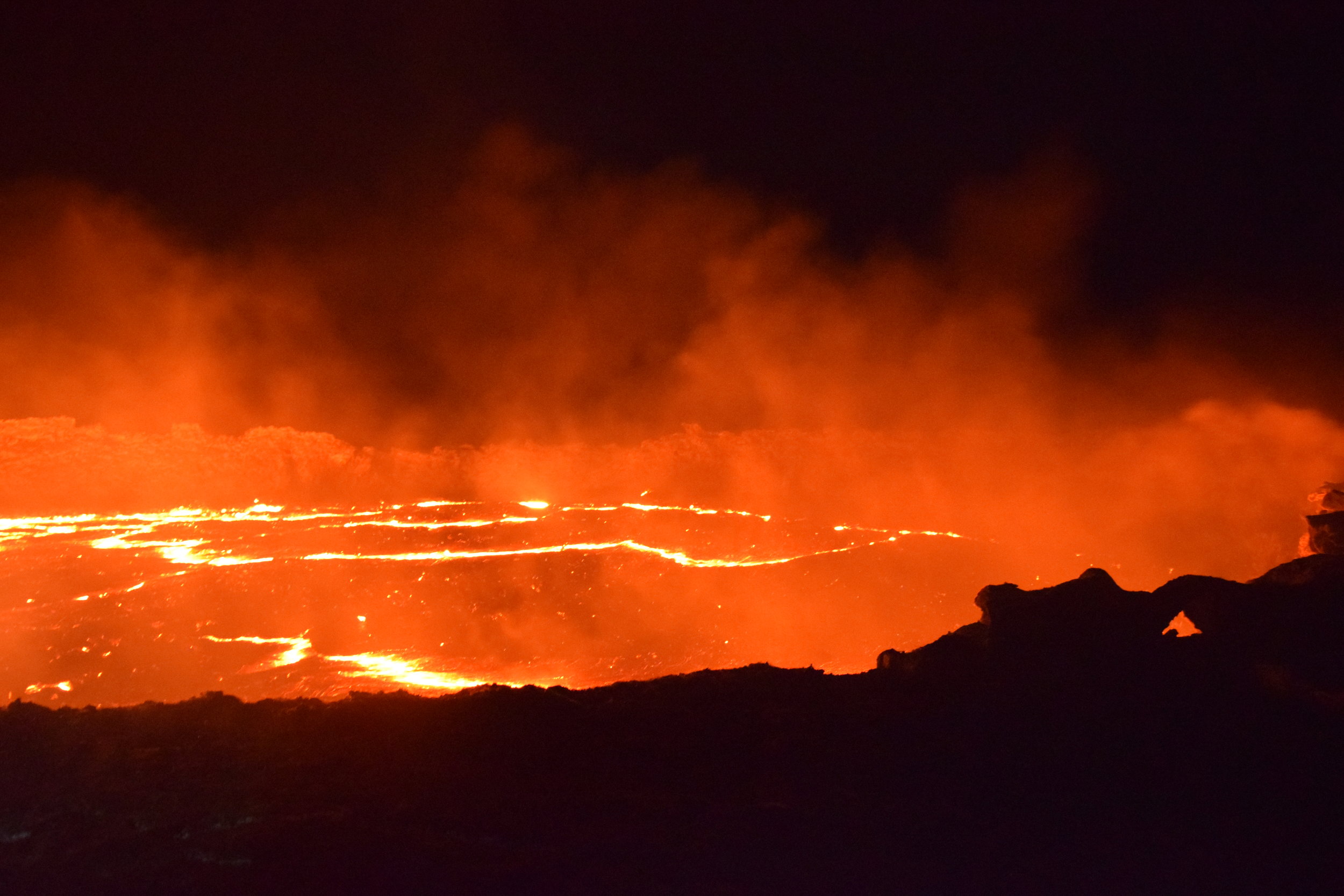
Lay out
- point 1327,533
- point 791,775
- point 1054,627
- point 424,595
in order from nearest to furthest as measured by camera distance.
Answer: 1. point 791,775
2. point 1054,627
3. point 1327,533
4. point 424,595

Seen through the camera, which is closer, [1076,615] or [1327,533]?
[1076,615]

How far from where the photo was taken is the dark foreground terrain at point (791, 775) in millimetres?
7551

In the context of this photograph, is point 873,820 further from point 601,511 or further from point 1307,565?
point 601,511

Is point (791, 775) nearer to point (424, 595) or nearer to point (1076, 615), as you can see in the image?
point (1076, 615)

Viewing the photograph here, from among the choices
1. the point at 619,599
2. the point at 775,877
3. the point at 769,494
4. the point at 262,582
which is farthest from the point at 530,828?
the point at 769,494

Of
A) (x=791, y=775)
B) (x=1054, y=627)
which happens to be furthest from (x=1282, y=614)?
(x=791, y=775)

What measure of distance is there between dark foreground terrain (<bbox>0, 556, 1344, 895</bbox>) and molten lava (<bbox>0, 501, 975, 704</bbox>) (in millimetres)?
6579

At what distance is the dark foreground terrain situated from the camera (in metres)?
7.55

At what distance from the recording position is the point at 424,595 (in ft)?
64.3

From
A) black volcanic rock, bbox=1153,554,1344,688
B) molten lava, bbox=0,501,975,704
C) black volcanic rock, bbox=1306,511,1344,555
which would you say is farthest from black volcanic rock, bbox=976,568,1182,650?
molten lava, bbox=0,501,975,704

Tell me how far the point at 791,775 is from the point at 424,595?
12594 millimetres

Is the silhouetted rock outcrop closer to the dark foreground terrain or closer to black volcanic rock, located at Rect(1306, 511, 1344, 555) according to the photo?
the dark foreground terrain

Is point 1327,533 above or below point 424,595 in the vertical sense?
below

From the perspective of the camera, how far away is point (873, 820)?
811 cm
